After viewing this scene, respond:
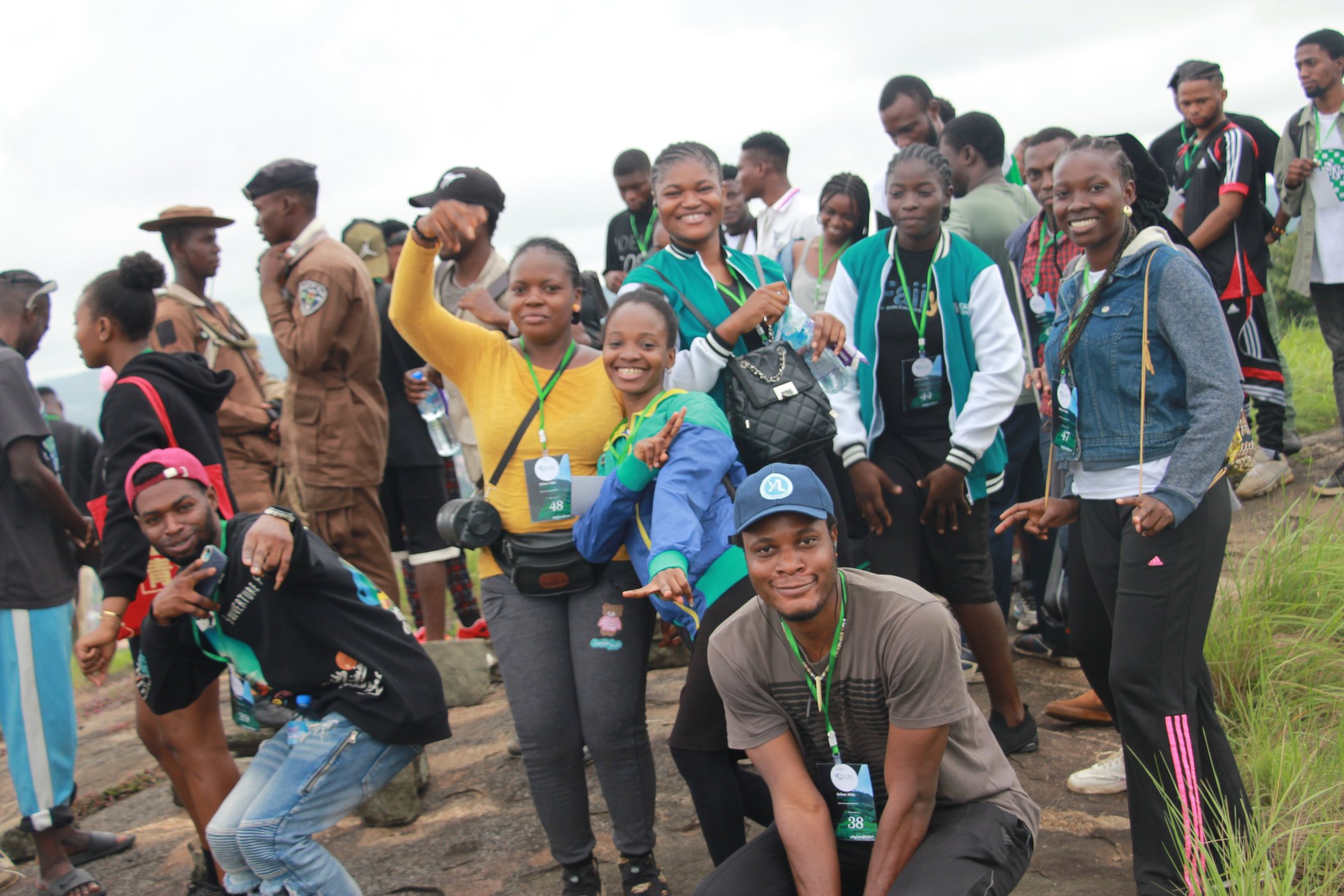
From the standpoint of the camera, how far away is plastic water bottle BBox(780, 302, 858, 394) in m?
3.78

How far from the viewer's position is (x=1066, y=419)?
318 centimetres

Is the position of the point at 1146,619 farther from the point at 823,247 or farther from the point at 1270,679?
the point at 823,247

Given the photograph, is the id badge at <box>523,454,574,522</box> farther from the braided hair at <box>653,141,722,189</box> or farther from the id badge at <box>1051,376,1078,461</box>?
the id badge at <box>1051,376,1078,461</box>

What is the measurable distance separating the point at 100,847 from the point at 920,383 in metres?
3.95

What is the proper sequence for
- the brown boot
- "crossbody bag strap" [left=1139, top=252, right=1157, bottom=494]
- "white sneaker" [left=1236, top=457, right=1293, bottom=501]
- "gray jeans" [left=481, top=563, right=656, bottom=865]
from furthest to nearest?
"white sneaker" [left=1236, top=457, right=1293, bottom=501] < the brown boot < "gray jeans" [left=481, top=563, right=656, bottom=865] < "crossbody bag strap" [left=1139, top=252, right=1157, bottom=494]

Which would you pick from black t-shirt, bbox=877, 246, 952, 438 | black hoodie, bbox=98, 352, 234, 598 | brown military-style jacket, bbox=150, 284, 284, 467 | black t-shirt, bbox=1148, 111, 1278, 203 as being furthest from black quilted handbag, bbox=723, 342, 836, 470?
black t-shirt, bbox=1148, 111, 1278, 203

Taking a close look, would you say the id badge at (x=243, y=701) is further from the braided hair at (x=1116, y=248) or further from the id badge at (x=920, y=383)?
the braided hair at (x=1116, y=248)

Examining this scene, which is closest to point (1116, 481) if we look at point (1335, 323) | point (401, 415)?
point (401, 415)

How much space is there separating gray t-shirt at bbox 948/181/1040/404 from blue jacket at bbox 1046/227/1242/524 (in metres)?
2.16

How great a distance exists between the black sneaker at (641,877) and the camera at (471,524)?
1.08 metres

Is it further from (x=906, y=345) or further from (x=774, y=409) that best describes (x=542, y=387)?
(x=906, y=345)

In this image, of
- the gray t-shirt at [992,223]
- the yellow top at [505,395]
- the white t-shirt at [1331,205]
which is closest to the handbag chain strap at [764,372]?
the yellow top at [505,395]

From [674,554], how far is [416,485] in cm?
323

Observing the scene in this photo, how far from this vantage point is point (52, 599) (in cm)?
434
